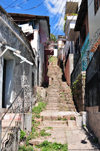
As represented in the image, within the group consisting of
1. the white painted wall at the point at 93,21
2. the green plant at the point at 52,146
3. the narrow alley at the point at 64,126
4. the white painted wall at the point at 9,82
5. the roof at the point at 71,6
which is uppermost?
the roof at the point at 71,6

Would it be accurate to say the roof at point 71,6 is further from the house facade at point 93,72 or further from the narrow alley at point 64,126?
the narrow alley at point 64,126

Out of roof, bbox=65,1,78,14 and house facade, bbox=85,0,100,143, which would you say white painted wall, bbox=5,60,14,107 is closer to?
house facade, bbox=85,0,100,143

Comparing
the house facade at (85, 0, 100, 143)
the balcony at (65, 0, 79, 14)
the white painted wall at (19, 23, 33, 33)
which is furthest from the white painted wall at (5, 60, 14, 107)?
the balcony at (65, 0, 79, 14)

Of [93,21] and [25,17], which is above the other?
[25,17]

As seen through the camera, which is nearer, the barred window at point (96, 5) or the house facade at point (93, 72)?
the house facade at point (93, 72)

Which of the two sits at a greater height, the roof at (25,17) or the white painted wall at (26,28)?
the roof at (25,17)

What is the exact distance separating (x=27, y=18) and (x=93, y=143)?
429 inches

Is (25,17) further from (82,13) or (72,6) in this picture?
(72,6)

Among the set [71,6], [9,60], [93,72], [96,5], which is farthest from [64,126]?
[71,6]

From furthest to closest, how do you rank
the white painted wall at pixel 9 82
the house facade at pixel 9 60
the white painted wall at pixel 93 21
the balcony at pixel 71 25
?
the balcony at pixel 71 25
the white painted wall at pixel 93 21
the white painted wall at pixel 9 82
the house facade at pixel 9 60

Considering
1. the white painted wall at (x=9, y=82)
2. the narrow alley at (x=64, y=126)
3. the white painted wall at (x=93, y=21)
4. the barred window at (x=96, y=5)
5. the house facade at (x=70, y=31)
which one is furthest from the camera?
the house facade at (x=70, y=31)

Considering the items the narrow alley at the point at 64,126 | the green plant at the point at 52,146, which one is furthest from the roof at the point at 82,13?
the green plant at the point at 52,146


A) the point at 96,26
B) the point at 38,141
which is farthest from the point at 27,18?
the point at 38,141

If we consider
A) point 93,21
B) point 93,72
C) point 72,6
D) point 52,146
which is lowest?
point 52,146
